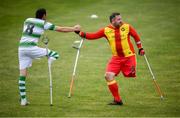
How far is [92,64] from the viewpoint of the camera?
19.9m

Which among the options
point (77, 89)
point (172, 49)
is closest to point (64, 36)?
point (172, 49)

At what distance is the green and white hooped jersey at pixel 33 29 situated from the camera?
44.5 ft

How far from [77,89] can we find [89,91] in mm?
481

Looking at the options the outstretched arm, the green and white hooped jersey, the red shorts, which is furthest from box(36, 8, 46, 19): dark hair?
the red shorts

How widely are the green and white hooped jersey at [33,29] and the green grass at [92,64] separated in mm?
1684

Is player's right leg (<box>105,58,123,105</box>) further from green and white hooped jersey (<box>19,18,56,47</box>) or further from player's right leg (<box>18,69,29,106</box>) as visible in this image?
player's right leg (<box>18,69,29,106</box>)

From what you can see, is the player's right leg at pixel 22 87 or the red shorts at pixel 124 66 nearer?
the player's right leg at pixel 22 87

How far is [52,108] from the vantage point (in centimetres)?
1330

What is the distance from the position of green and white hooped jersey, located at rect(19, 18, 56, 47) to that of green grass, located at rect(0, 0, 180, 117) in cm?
168

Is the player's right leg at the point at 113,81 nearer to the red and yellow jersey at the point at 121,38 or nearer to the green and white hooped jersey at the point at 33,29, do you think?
the red and yellow jersey at the point at 121,38

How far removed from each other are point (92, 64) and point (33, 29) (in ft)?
21.5

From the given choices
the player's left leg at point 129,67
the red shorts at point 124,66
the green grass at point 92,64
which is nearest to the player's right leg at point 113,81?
the red shorts at point 124,66

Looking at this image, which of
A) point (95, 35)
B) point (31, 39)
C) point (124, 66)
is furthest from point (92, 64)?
point (31, 39)

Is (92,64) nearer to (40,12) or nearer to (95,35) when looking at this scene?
(95,35)
